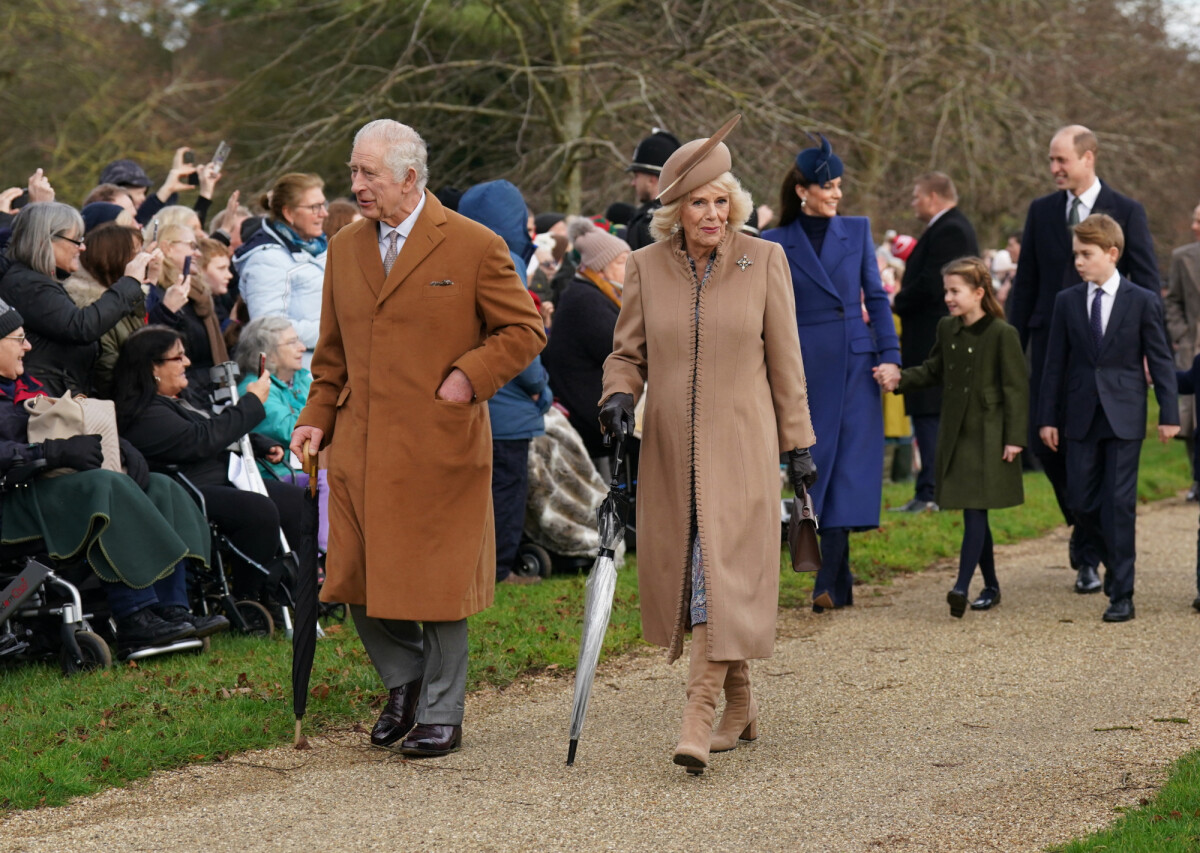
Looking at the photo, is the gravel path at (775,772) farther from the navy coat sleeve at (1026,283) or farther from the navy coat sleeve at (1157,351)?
the navy coat sleeve at (1026,283)

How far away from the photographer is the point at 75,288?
756 cm

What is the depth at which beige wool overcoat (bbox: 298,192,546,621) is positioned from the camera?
17.5 ft

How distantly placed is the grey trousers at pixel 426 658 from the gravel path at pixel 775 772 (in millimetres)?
182

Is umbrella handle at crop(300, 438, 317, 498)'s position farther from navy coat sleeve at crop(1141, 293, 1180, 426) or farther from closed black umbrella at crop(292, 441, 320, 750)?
navy coat sleeve at crop(1141, 293, 1180, 426)

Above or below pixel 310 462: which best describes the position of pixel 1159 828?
below

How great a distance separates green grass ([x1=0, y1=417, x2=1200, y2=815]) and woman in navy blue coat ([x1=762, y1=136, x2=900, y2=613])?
77 centimetres

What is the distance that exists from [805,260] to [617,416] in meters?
2.84

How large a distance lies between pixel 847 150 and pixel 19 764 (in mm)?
15213

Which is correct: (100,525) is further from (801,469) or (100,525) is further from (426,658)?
(801,469)

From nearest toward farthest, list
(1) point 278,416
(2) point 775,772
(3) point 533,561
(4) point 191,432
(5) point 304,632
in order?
(2) point 775,772 → (5) point 304,632 → (4) point 191,432 → (1) point 278,416 → (3) point 533,561

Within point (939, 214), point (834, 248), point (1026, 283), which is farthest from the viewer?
point (939, 214)

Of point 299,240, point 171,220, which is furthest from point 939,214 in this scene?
point 171,220

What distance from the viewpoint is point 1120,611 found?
7582 mm

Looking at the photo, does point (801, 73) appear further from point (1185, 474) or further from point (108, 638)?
point (108, 638)
